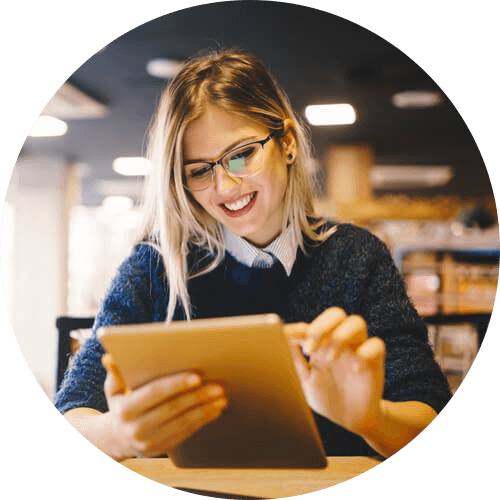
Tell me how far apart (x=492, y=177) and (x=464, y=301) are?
225 millimetres

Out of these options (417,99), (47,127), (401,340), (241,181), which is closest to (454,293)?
(401,340)

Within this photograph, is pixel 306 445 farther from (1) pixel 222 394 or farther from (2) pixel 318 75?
→ (2) pixel 318 75

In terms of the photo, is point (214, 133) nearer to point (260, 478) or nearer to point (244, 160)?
point (244, 160)

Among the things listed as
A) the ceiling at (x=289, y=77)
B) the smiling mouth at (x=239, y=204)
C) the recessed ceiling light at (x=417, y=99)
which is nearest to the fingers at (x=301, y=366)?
the smiling mouth at (x=239, y=204)

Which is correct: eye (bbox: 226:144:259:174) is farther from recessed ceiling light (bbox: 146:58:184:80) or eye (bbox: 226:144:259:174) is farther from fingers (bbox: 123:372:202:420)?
fingers (bbox: 123:372:202:420)

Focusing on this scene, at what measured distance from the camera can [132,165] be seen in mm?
815

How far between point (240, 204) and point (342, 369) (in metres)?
0.29

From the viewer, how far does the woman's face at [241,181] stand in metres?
0.77

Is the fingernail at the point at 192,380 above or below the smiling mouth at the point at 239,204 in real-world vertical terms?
below

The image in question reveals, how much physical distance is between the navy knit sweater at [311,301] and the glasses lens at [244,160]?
14cm

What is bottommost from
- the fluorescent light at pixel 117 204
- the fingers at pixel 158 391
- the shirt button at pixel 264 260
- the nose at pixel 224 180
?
the fingers at pixel 158 391

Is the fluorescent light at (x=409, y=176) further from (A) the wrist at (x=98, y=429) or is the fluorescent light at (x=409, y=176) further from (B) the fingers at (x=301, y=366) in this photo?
(A) the wrist at (x=98, y=429)

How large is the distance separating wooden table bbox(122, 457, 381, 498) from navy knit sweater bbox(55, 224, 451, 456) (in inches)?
1.6

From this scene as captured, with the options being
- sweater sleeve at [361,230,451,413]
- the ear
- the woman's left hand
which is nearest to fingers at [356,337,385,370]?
the woman's left hand
